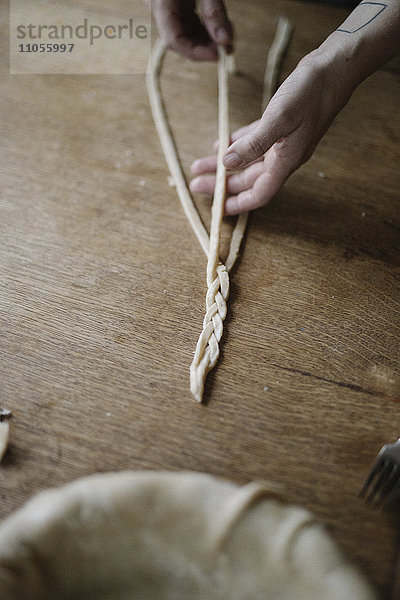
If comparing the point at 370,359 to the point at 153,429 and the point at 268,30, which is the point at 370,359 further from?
the point at 268,30

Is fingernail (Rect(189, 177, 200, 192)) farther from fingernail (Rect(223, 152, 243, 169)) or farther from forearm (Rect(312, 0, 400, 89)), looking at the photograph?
forearm (Rect(312, 0, 400, 89))

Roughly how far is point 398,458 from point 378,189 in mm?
471

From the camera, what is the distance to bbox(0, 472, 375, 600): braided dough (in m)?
0.44

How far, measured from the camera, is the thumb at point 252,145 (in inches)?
27.6

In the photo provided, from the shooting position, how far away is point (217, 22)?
37.8 inches

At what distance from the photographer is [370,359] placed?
651 millimetres

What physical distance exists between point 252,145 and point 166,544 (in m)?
0.52

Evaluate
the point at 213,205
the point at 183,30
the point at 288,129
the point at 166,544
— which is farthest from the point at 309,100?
the point at 166,544

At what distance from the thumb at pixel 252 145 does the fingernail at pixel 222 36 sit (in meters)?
Answer: 0.38

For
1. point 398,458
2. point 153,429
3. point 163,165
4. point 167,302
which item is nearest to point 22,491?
point 153,429

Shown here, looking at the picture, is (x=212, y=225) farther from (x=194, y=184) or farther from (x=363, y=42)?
(x=363, y=42)

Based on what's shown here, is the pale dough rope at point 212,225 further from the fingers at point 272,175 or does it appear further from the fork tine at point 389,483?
the fork tine at point 389,483

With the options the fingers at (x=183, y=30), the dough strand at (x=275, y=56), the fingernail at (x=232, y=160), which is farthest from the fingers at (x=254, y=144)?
the fingers at (x=183, y=30)

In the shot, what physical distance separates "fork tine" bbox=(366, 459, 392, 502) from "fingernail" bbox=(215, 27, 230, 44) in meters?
0.83
